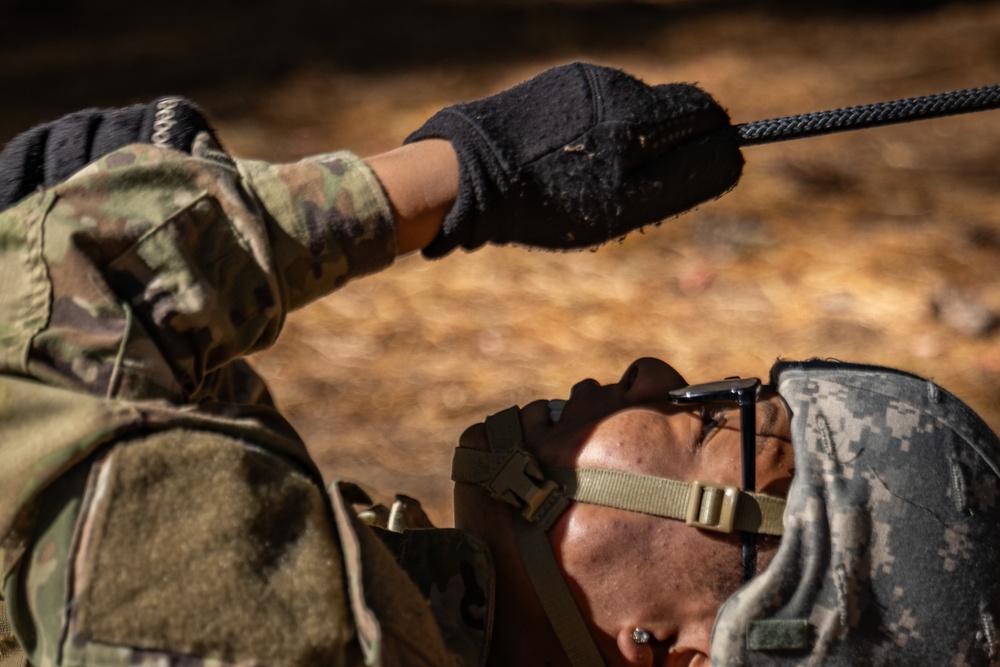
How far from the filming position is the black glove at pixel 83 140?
5.14 feet

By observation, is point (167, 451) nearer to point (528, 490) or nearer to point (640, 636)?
point (528, 490)

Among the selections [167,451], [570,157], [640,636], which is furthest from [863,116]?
[167,451]

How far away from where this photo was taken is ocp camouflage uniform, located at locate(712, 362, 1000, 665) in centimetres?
168

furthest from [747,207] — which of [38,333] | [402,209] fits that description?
[38,333]

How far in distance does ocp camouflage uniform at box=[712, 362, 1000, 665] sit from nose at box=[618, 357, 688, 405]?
23cm

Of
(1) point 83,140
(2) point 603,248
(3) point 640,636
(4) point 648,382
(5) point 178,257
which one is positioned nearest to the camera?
(5) point 178,257

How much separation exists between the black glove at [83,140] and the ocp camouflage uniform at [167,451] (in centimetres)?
11

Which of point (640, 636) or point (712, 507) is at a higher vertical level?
point (712, 507)

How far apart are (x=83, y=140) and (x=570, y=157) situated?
74 centimetres

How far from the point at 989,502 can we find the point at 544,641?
0.77m

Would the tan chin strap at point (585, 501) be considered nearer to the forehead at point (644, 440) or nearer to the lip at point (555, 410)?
the forehead at point (644, 440)

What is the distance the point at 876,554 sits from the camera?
1.71 m

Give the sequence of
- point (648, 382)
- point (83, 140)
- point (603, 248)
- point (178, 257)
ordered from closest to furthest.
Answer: point (178, 257) → point (83, 140) → point (648, 382) → point (603, 248)

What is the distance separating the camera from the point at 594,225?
5.53 feet
